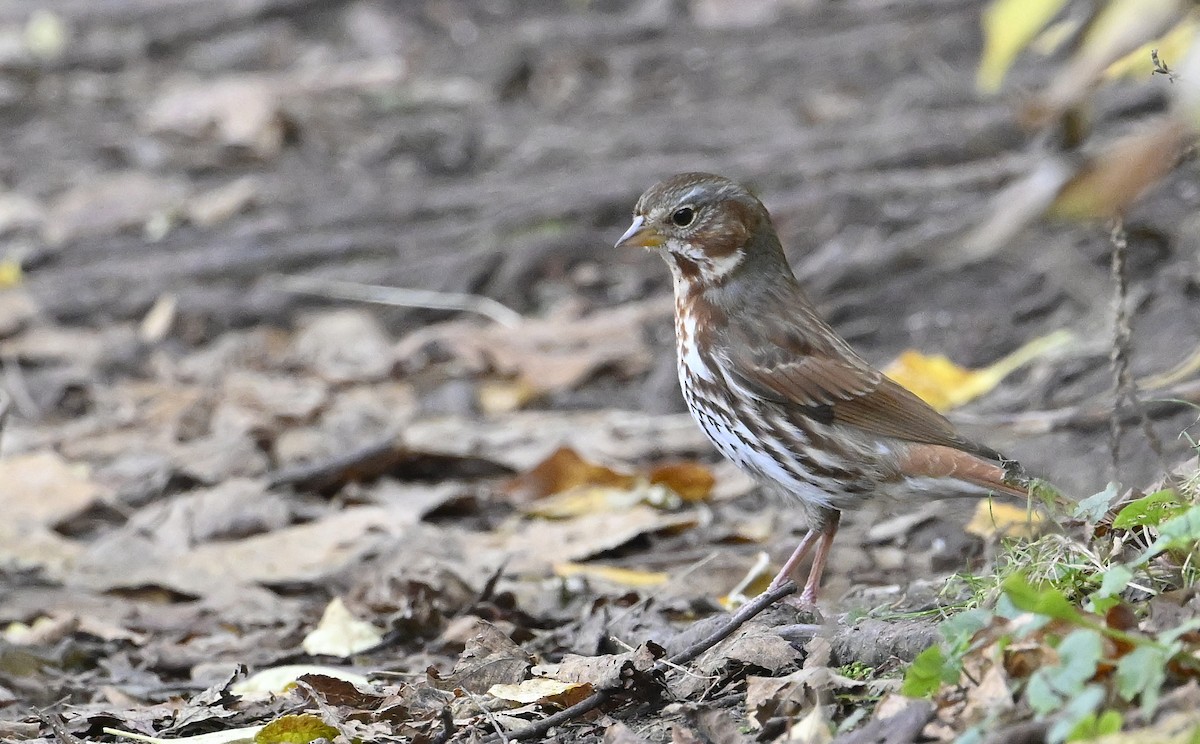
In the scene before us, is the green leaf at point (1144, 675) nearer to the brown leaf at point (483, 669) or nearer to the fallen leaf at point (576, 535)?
the brown leaf at point (483, 669)

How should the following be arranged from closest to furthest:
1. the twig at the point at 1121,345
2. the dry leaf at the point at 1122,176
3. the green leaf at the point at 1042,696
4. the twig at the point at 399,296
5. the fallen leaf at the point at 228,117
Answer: the dry leaf at the point at 1122,176
the green leaf at the point at 1042,696
the twig at the point at 1121,345
the twig at the point at 399,296
the fallen leaf at the point at 228,117

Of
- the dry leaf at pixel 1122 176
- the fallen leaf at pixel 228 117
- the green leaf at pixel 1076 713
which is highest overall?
the dry leaf at pixel 1122 176

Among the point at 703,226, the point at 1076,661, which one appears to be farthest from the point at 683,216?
the point at 1076,661

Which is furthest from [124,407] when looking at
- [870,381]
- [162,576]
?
[870,381]

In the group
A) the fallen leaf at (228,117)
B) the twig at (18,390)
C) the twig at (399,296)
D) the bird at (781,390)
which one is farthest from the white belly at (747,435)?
the fallen leaf at (228,117)

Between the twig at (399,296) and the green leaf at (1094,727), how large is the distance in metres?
5.84

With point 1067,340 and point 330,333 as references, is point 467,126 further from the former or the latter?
point 1067,340

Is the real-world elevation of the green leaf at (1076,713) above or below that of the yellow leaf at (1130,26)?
below

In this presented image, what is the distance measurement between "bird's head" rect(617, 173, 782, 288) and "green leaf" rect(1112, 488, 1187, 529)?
1.83 meters

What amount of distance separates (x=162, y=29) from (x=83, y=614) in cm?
933

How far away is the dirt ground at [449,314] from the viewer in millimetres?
4523

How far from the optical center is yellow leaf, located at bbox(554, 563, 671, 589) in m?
4.75

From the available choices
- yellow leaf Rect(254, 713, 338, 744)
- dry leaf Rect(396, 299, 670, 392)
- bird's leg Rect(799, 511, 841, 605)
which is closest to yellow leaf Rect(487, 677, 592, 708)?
yellow leaf Rect(254, 713, 338, 744)

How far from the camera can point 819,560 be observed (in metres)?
4.23
